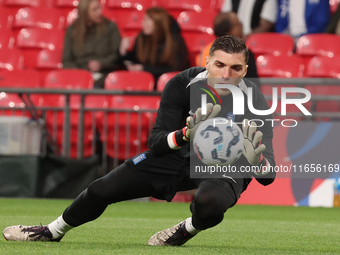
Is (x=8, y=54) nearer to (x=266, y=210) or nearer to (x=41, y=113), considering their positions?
(x=41, y=113)

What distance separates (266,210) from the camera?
→ 682 cm

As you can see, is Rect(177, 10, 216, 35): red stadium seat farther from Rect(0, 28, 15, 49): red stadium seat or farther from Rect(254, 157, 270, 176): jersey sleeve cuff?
Rect(254, 157, 270, 176): jersey sleeve cuff

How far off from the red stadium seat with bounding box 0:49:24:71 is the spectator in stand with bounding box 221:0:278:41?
3592 millimetres

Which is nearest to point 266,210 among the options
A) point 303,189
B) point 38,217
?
point 303,189

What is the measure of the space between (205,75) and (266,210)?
3.39 metres

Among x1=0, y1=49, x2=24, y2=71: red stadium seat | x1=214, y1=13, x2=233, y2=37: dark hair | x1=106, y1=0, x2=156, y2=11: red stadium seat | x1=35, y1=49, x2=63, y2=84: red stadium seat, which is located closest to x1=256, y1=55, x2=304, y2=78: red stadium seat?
x1=106, y1=0, x2=156, y2=11: red stadium seat

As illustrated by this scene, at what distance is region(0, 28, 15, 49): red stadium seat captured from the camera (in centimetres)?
1083

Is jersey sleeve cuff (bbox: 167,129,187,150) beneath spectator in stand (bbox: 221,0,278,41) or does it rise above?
beneath

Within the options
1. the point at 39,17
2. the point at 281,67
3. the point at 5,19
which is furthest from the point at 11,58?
the point at 281,67

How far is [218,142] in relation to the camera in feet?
11.5

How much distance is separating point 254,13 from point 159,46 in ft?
6.28

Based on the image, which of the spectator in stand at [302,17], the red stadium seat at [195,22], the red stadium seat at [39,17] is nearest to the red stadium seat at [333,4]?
the spectator in stand at [302,17]

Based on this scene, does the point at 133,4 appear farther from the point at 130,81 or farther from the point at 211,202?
the point at 211,202

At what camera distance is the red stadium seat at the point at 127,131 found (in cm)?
783
